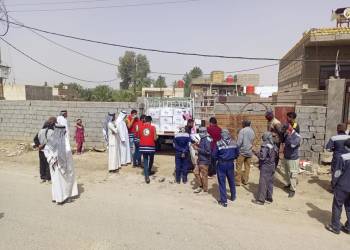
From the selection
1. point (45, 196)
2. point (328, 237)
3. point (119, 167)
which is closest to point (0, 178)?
point (45, 196)

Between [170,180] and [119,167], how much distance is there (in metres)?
1.96

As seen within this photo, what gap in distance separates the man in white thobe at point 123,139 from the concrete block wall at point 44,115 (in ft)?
8.34

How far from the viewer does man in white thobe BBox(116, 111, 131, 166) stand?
941 cm

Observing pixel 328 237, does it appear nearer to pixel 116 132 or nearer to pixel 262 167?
pixel 262 167

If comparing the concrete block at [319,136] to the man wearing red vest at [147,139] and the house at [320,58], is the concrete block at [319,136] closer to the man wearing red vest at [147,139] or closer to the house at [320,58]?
the house at [320,58]

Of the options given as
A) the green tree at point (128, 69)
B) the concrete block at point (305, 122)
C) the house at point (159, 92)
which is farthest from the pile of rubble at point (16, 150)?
the green tree at point (128, 69)

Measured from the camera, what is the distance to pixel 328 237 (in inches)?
194

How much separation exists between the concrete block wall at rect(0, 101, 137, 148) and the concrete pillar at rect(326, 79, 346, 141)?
6.90 m

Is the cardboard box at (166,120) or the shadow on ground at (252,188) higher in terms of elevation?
the cardboard box at (166,120)

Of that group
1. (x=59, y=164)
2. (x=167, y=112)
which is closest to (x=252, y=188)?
(x=59, y=164)

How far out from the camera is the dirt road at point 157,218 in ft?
15.2

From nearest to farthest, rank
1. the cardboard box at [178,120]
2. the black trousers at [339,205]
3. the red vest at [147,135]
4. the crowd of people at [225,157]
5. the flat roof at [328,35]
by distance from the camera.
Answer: the black trousers at [339,205]
the crowd of people at [225,157]
the red vest at [147,135]
the cardboard box at [178,120]
the flat roof at [328,35]

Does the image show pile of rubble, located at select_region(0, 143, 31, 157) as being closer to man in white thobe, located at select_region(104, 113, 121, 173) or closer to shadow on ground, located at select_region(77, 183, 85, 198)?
man in white thobe, located at select_region(104, 113, 121, 173)

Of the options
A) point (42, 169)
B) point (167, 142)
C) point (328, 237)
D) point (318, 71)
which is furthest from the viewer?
point (318, 71)
